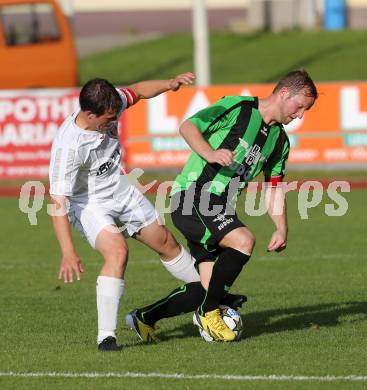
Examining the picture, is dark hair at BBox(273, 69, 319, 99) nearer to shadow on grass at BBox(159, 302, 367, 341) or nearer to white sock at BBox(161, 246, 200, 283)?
white sock at BBox(161, 246, 200, 283)

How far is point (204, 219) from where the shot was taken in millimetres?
8188

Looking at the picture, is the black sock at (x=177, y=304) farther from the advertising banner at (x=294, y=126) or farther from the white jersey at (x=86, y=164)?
the advertising banner at (x=294, y=126)

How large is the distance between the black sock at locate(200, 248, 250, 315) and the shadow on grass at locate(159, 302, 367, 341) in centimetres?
50

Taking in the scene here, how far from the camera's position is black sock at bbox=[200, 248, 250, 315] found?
8078 millimetres

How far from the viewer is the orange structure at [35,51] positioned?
2642 centimetres

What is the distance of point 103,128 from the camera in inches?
Answer: 312

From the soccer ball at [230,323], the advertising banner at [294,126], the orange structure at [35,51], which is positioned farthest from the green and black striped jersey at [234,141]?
the orange structure at [35,51]

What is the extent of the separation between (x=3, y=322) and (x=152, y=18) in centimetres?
3524

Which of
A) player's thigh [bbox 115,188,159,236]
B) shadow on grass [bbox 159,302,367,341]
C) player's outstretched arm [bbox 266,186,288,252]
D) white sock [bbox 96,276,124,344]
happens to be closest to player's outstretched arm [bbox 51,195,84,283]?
white sock [bbox 96,276,124,344]

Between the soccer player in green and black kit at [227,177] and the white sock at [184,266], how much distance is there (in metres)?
0.18

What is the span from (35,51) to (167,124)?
6.85 m

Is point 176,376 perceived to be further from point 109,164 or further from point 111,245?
point 109,164

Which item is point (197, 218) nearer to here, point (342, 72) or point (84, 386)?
point (84, 386)

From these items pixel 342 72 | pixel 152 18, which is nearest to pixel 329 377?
pixel 342 72
